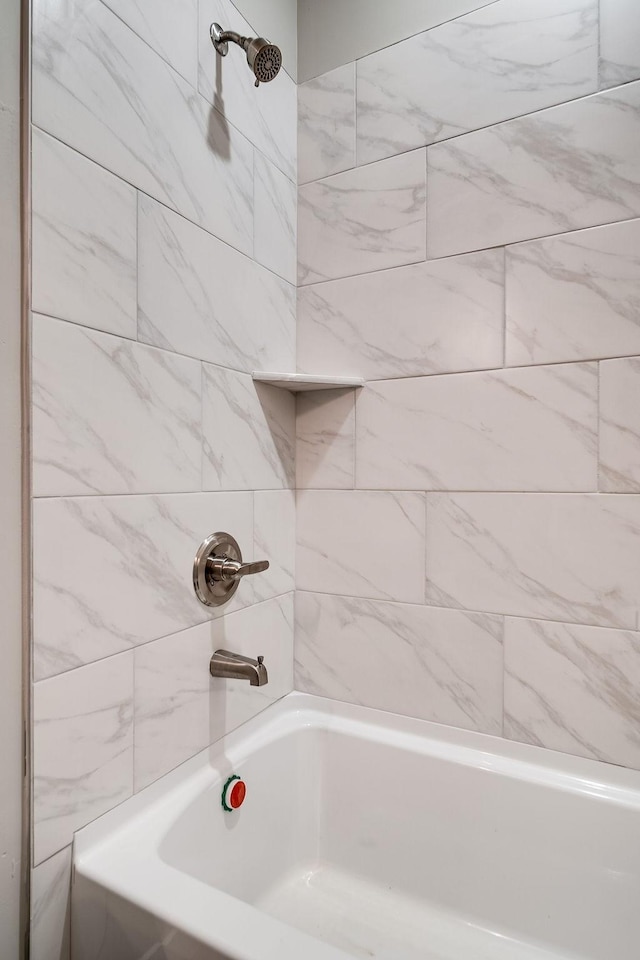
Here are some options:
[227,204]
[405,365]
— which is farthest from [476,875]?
[227,204]

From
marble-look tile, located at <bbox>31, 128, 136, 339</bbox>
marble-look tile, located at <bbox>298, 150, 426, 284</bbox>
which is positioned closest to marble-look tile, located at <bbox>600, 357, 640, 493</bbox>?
marble-look tile, located at <bbox>298, 150, 426, 284</bbox>

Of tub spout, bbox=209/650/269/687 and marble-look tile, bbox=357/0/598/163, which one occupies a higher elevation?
marble-look tile, bbox=357/0/598/163

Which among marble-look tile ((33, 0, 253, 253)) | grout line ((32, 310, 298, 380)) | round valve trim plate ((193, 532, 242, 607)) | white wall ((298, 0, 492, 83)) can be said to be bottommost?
round valve trim plate ((193, 532, 242, 607))

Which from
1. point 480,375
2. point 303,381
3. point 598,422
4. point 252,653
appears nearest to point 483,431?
point 480,375

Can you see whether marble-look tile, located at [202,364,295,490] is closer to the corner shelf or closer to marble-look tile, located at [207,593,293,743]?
the corner shelf

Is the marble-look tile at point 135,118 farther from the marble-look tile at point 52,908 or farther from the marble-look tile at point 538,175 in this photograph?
the marble-look tile at point 52,908

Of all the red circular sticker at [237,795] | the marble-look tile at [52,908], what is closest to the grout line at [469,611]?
the red circular sticker at [237,795]

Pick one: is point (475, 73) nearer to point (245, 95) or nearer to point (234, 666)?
point (245, 95)

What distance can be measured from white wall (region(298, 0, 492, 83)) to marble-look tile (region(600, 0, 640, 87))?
11.2 inches

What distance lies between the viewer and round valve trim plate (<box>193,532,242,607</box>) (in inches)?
44.5

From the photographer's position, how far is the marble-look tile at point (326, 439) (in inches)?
55.7

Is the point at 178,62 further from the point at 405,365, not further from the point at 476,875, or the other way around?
the point at 476,875

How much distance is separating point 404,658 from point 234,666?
437 mm

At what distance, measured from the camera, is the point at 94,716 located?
0.90 meters
